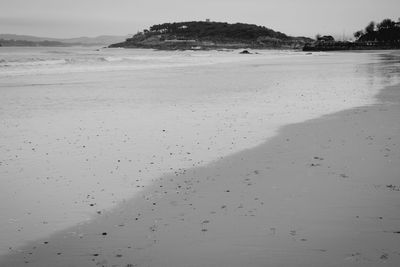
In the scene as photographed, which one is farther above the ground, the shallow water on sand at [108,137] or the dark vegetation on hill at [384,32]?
the dark vegetation on hill at [384,32]

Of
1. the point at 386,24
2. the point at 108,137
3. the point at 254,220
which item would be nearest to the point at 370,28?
the point at 386,24

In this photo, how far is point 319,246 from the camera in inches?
181

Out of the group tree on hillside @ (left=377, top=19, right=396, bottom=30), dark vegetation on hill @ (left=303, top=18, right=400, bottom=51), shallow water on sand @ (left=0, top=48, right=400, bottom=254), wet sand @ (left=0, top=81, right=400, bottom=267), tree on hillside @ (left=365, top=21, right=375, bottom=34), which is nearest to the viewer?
wet sand @ (left=0, top=81, right=400, bottom=267)

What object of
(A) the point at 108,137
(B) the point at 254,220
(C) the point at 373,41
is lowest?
(B) the point at 254,220

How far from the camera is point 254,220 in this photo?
531 centimetres

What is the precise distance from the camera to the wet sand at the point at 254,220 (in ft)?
14.6

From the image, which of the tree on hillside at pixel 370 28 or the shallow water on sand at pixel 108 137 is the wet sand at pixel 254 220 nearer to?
the shallow water on sand at pixel 108 137

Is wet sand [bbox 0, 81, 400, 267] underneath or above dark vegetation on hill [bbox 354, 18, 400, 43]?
underneath

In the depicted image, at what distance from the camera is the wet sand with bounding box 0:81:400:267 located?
4.45m

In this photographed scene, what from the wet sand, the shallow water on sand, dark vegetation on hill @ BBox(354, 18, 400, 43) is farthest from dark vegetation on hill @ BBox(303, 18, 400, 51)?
the wet sand

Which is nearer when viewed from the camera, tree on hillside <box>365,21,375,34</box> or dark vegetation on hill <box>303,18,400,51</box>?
dark vegetation on hill <box>303,18,400,51</box>

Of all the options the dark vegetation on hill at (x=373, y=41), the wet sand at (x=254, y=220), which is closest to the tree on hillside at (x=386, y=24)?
the dark vegetation on hill at (x=373, y=41)

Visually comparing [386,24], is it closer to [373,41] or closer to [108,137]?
[373,41]

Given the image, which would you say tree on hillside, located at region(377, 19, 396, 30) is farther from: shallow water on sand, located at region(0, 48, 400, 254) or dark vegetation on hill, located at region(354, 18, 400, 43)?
shallow water on sand, located at region(0, 48, 400, 254)
